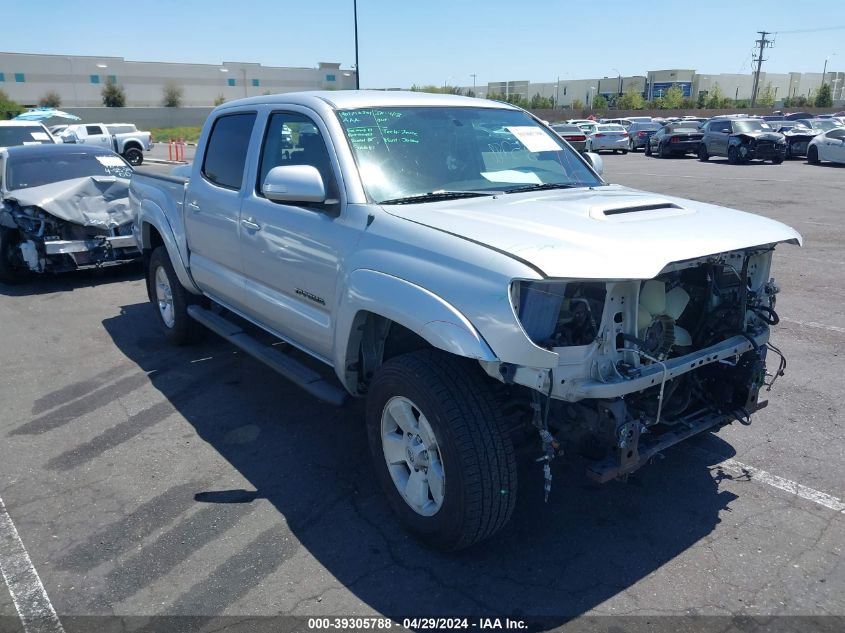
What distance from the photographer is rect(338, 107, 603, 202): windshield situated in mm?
3789

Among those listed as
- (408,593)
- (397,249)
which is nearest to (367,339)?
(397,249)

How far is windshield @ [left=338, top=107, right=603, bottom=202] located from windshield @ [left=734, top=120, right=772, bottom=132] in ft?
82.3

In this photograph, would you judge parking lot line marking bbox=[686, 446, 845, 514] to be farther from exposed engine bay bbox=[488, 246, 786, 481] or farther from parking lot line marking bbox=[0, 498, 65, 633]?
parking lot line marking bbox=[0, 498, 65, 633]

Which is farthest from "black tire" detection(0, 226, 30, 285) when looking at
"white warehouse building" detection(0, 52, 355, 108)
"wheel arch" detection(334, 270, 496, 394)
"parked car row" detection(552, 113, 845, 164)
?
"white warehouse building" detection(0, 52, 355, 108)

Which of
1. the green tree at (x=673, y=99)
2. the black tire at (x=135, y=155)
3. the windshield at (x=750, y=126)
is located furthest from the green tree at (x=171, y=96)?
the windshield at (x=750, y=126)

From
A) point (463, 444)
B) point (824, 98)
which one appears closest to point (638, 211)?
point (463, 444)

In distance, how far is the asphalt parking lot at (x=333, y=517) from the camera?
300 centimetres

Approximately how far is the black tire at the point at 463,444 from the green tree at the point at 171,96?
276ft

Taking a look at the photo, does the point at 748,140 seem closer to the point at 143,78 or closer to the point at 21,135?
the point at 21,135

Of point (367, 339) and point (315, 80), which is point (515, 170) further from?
point (315, 80)

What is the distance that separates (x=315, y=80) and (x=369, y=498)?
92.6 metres

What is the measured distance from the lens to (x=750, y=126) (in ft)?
86.9

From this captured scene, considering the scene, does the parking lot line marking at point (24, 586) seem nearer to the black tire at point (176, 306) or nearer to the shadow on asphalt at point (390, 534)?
the shadow on asphalt at point (390, 534)

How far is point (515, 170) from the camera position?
4238 mm
